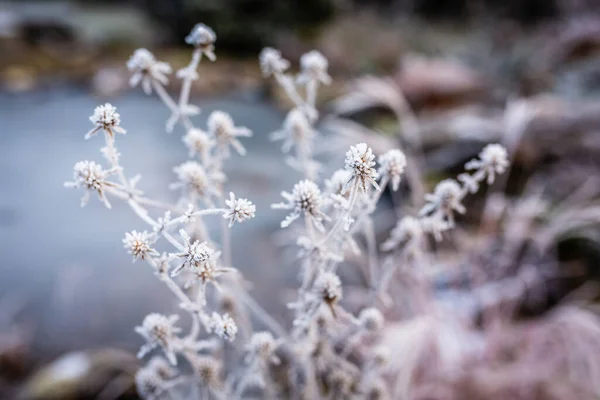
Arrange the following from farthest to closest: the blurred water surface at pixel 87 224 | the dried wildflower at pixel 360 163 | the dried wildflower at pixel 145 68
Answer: the blurred water surface at pixel 87 224
the dried wildflower at pixel 145 68
the dried wildflower at pixel 360 163

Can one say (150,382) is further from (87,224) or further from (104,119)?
(87,224)

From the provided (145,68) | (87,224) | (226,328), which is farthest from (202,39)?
(87,224)

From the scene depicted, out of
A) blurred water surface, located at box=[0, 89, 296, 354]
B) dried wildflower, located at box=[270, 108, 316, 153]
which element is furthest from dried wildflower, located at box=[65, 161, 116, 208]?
blurred water surface, located at box=[0, 89, 296, 354]

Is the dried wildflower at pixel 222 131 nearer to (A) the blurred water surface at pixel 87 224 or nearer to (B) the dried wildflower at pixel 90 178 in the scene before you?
(B) the dried wildflower at pixel 90 178

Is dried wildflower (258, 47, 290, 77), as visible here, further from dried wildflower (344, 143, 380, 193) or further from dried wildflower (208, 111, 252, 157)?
dried wildflower (344, 143, 380, 193)

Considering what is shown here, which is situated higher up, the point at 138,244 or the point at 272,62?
the point at 272,62

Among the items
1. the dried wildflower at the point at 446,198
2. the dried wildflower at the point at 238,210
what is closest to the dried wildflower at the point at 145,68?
the dried wildflower at the point at 238,210
